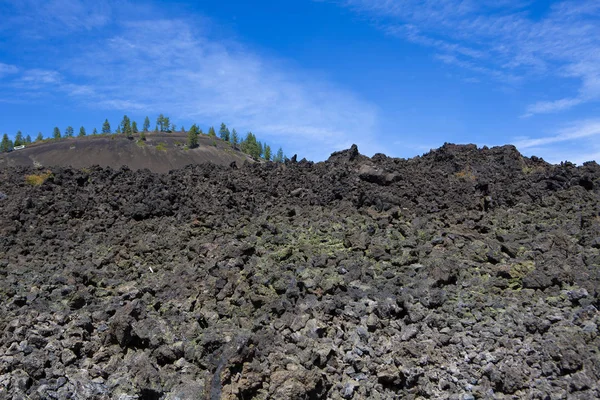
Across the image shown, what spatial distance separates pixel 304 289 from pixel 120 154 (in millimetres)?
91821

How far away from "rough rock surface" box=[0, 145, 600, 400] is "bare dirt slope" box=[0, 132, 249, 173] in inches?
2829

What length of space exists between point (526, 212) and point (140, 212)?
1267cm

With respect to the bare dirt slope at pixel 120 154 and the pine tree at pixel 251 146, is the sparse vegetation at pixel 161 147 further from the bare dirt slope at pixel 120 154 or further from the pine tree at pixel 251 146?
the pine tree at pixel 251 146

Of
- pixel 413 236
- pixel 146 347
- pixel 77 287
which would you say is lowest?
pixel 146 347

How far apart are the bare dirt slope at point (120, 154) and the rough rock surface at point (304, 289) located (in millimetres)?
71865

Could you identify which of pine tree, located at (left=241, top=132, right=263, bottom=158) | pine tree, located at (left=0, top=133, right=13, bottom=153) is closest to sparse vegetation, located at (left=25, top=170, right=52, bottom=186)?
pine tree, located at (left=241, top=132, right=263, bottom=158)

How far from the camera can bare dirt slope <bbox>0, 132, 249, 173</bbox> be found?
Answer: 8819cm

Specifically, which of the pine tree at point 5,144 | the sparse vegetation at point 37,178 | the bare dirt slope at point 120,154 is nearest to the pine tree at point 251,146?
the bare dirt slope at point 120,154

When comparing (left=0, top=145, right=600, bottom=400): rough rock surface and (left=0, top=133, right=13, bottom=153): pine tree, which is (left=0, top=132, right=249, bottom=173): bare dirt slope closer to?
(left=0, top=133, right=13, bottom=153): pine tree

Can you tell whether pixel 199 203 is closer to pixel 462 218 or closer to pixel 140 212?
pixel 140 212

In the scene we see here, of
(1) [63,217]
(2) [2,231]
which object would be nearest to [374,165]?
(1) [63,217]

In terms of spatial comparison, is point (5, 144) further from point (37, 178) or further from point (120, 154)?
point (37, 178)

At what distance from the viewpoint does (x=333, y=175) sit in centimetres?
1791

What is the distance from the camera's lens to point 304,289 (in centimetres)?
1076
